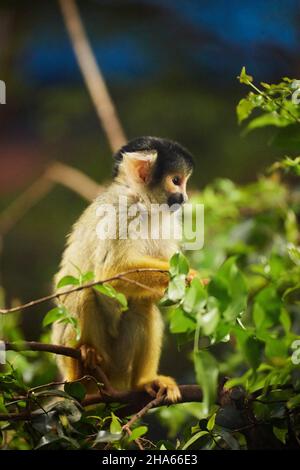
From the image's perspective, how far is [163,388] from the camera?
228 cm

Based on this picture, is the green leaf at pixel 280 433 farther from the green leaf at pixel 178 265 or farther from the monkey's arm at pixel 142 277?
the monkey's arm at pixel 142 277

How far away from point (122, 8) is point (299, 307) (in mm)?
3159

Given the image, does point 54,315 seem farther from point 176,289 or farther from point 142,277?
point 142,277

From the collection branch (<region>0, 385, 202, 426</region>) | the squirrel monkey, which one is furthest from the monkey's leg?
branch (<region>0, 385, 202, 426</region>)

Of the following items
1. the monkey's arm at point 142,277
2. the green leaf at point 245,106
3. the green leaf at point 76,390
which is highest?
the green leaf at point 245,106

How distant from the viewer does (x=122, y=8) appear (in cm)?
486

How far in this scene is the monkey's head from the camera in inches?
90.7

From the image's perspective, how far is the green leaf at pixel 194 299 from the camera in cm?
127

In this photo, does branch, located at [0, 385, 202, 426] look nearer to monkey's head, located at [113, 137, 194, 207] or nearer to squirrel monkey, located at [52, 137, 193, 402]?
squirrel monkey, located at [52, 137, 193, 402]

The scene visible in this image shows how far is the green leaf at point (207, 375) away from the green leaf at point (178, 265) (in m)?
0.22

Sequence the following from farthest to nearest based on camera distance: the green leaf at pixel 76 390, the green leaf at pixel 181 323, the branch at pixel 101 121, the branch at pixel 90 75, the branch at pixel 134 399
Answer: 1. the branch at pixel 90 75
2. the branch at pixel 101 121
3. the branch at pixel 134 399
4. the green leaf at pixel 76 390
5. the green leaf at pixel 181 323

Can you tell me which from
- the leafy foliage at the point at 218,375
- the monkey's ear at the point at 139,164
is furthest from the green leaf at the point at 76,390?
the monkey's ear at the point at 139,164

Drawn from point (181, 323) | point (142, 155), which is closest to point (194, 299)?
point (181, 323)

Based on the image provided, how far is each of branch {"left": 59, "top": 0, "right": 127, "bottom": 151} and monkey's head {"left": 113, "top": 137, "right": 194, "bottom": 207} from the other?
1.20 metres
